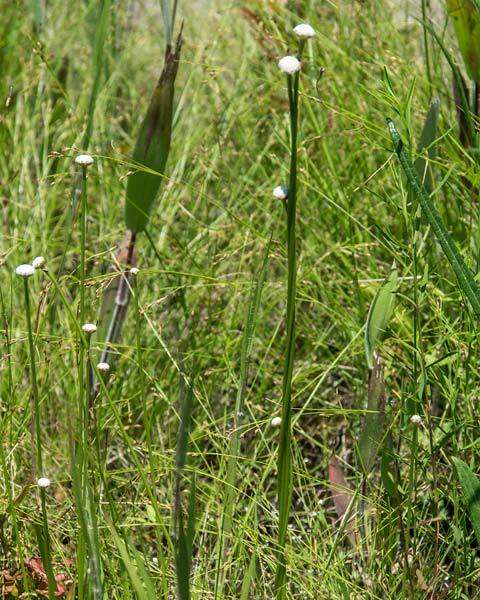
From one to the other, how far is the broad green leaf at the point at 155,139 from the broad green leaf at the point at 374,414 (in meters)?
0.46

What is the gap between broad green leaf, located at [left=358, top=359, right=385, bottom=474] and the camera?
3.82 ft

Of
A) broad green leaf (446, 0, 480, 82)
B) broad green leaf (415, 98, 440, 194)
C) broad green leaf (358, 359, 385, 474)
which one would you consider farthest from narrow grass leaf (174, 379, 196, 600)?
broad green leaf (446, 0, 480, 82)

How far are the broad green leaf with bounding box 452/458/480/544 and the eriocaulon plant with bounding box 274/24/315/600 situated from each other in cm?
23

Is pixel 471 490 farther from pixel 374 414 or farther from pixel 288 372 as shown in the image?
pixel 288 372

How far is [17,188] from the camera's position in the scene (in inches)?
81.4

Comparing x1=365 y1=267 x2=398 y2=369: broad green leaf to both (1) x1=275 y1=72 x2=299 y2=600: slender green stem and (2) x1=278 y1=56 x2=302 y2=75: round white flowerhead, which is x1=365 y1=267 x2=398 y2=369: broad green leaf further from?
(2) x1=278 y1=56 x2=302 y2=75: round white flowerhead

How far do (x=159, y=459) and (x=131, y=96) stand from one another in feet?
4.21

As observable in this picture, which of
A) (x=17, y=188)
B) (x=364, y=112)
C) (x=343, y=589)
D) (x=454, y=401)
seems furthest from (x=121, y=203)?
(x=343, y=589)

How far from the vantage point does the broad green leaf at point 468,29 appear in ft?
4.76

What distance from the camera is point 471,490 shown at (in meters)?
1.16

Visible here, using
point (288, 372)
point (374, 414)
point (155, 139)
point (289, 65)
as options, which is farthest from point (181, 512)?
point (155, 139)

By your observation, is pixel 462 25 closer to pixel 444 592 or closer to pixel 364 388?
pixel 364 388

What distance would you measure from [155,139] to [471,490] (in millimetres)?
670

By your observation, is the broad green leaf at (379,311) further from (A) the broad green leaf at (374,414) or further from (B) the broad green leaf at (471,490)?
(B) the broad green leaf at (471,490)
